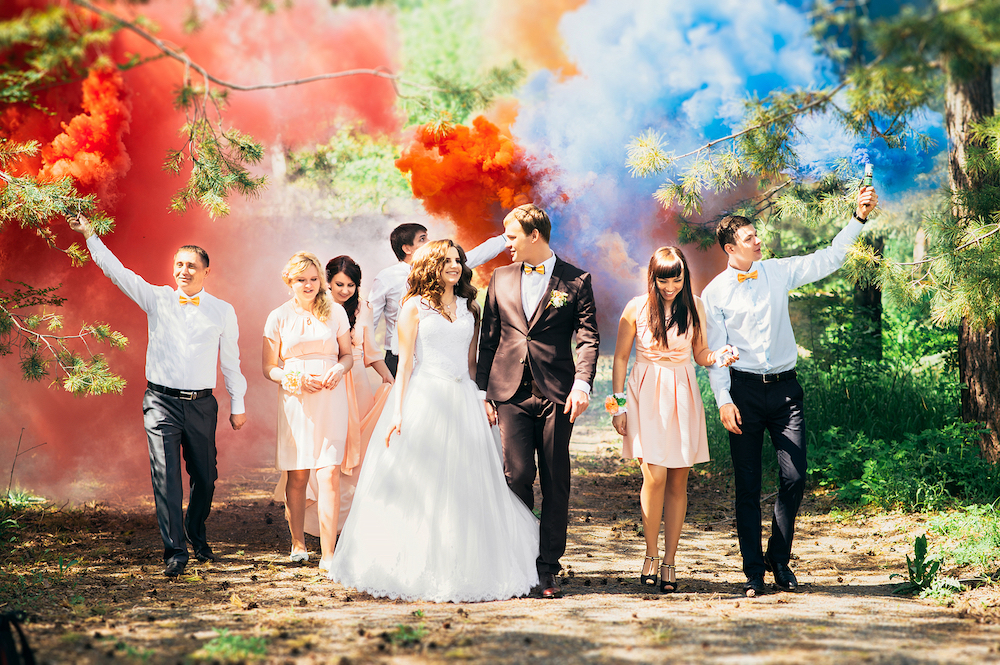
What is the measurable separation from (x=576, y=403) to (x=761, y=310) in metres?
1.16

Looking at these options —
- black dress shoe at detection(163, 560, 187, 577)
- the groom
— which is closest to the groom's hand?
the groom

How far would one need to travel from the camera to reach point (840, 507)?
6.30m

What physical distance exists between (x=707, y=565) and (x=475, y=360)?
2002 mm

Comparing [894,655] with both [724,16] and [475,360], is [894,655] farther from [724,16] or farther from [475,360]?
[724,16]

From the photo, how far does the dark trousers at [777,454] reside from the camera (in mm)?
4113

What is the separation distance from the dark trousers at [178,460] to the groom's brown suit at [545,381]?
190cm

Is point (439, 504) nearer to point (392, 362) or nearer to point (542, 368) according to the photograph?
point (542, 368)

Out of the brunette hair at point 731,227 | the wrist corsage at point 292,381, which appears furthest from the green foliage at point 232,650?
the brunette hair at point 731,227

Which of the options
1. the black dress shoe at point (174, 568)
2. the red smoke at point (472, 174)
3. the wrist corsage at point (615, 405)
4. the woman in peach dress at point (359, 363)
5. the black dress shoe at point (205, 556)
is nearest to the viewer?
the wrist corsage at point (615, 405)

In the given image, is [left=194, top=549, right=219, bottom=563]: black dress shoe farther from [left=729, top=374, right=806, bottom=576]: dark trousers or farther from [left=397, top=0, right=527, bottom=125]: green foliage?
[left=729, top=374, right=806, bottom=576]: dark trousers

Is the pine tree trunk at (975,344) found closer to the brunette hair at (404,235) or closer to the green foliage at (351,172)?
the brunette hair at (404,235)

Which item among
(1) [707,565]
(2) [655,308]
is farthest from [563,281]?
(1) [707,565]

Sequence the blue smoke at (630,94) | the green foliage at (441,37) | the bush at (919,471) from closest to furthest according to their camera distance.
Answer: the green foliage at (441,37) < the bush at (919,471) < the blue smoke at (630,94)

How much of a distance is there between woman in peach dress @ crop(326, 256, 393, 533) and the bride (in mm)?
871
